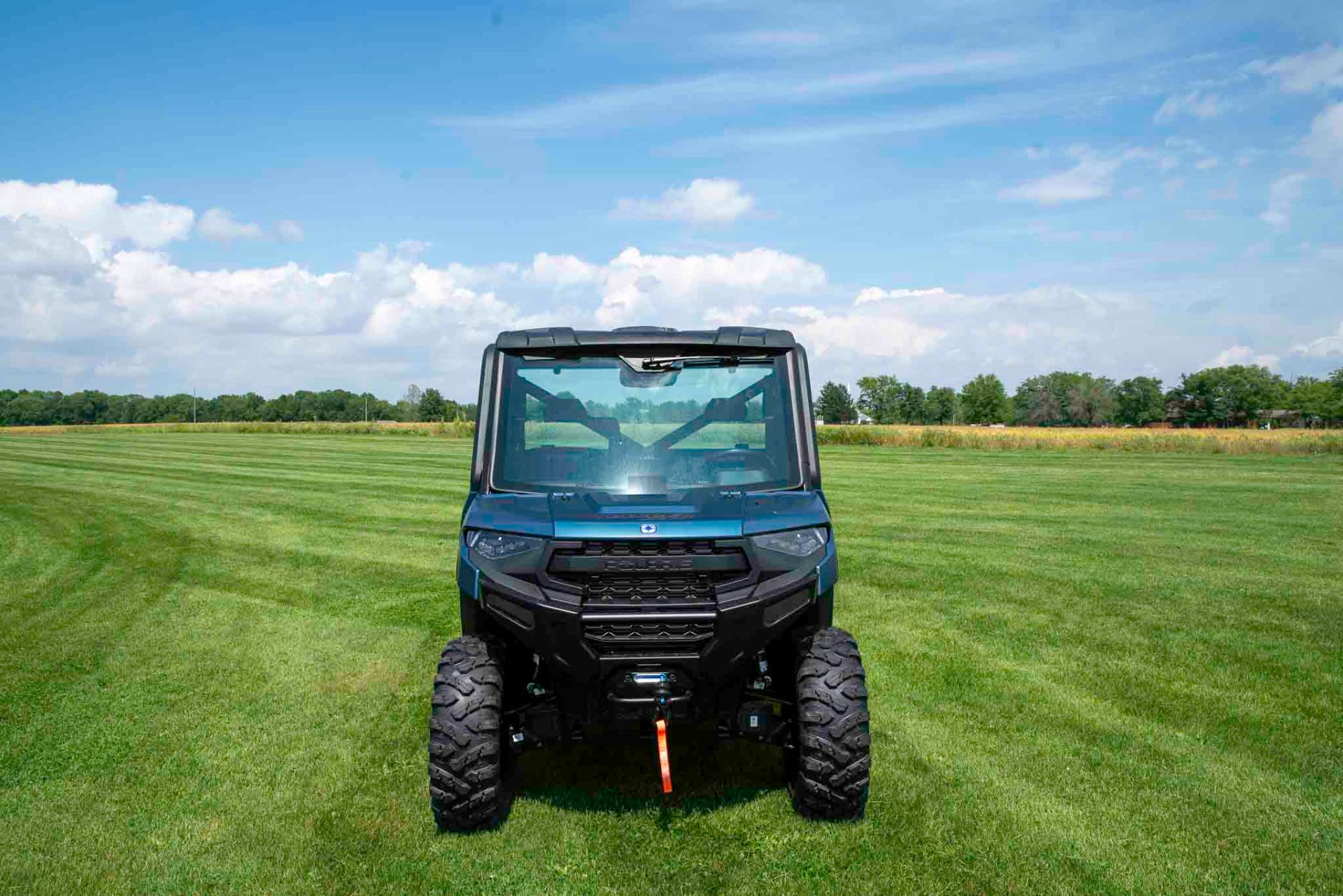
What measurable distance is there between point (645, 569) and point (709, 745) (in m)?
2.01

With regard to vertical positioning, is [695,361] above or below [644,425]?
above

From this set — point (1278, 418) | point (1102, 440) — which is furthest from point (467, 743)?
point (1278, 418)

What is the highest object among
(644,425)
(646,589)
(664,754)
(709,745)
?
(644,425)

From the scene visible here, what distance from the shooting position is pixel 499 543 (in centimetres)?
452

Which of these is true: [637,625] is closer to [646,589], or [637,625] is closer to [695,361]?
[646,589]

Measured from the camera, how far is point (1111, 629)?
917 cm

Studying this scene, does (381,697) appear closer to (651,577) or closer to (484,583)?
(484,583)

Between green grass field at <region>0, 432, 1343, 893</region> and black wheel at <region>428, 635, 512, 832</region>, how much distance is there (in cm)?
19

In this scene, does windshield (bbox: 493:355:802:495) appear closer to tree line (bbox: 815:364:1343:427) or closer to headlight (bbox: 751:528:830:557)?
headlight (bbox: 751:528:830:557)

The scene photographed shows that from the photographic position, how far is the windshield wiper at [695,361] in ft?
16.5

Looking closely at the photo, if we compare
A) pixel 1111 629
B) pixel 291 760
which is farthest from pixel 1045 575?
pixel 291 760

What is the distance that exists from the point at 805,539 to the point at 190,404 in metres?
156

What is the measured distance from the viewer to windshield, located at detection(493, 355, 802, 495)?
504 cm

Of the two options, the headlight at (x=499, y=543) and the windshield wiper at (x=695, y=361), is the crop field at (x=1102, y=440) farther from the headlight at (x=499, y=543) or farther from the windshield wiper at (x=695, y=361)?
the headlight at (x=499, y=543)
